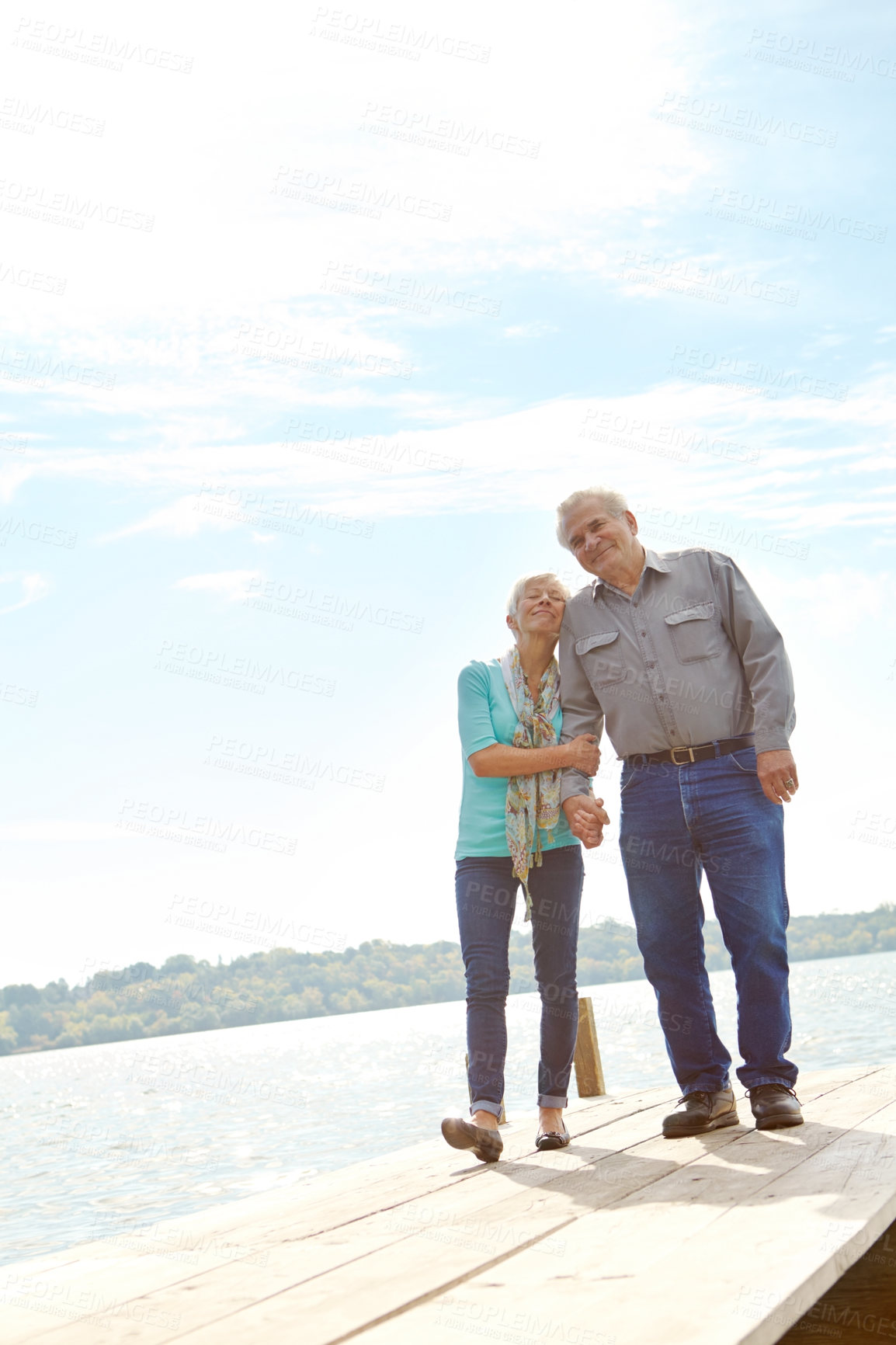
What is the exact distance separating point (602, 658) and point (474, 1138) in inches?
66.2

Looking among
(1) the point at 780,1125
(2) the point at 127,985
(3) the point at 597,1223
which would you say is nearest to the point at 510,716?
(1) the point at 780,1125

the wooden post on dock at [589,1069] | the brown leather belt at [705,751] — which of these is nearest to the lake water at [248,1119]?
the wooden post on dock at [589,1069]

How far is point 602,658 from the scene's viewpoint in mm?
4113

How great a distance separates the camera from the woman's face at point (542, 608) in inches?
168

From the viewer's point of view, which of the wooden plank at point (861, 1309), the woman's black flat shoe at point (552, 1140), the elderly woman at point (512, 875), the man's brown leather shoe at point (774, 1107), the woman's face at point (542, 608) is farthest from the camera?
the woman's face at point (542, 608)

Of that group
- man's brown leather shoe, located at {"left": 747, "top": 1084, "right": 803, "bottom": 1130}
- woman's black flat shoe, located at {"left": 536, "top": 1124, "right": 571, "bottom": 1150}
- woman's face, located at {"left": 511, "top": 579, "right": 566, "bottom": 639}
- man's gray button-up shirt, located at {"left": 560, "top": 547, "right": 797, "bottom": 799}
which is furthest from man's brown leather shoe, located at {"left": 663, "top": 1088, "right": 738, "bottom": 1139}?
woman's face, located at {"left": 511, "top": 579, "right": 566, "bottom": 639}

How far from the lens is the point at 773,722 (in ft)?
12.5

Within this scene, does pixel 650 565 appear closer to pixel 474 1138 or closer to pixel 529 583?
pixel 529 583

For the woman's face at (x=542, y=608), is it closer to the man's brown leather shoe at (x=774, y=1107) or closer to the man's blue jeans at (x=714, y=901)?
the man's blue jeans at (x=714, y=901)

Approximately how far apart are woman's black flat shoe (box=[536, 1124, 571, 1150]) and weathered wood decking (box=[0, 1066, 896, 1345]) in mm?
128

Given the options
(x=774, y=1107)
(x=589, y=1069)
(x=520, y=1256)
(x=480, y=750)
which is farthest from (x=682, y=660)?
(x=589, y=1069)

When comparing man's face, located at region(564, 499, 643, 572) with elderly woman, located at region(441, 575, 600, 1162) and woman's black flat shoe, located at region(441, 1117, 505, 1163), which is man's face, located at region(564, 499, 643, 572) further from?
woman's black flat shoe, located at region(441, 1117, 505, 1163)

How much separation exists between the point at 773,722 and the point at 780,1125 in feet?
4.21

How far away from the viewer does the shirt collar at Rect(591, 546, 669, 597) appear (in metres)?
4.09
